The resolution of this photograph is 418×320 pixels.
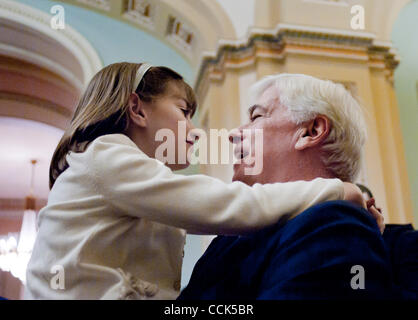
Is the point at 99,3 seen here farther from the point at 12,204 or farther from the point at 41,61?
the point at 12,204

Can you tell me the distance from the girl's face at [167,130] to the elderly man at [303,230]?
21 centimetres

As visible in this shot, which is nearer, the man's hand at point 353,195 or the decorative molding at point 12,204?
the man's hand at point 353,195

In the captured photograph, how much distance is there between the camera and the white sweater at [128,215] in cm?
141

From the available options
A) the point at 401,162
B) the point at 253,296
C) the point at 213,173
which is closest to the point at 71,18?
the point at 213,173

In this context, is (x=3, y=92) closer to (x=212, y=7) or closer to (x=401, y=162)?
(x=212, y=7)

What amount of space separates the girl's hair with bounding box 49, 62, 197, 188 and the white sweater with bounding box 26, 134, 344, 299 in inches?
4.9

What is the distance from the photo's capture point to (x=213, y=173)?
5379 millimetres

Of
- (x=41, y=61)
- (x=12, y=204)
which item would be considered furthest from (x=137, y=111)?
(x=12, y=204)

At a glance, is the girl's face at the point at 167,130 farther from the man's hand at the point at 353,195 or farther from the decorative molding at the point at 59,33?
the decorative molding at the point at 59,33

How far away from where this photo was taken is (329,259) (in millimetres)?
1269

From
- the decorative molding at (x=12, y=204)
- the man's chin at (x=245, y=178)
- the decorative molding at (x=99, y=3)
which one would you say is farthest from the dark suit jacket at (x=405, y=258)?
the decorative molding at (x=12, y=204)

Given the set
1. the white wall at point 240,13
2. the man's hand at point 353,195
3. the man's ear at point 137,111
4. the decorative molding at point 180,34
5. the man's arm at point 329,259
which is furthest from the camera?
the decorative molding at point 180,34

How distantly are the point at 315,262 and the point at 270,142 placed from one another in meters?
0.70

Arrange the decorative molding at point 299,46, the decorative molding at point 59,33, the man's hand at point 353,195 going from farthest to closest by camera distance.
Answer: the decorative molding at point 59,33 → the decorative molding at point 299,46 → the man's hand at point 353,195
